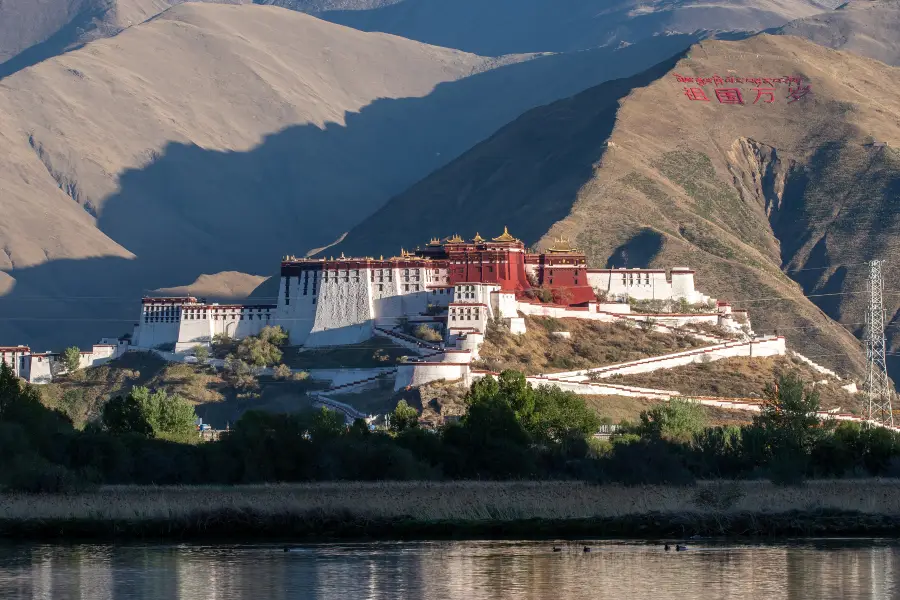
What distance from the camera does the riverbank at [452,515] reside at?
192ft

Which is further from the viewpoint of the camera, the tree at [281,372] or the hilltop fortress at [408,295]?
the hilltop fortress at [408,295]

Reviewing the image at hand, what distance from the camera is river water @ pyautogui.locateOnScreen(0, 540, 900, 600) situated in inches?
1939

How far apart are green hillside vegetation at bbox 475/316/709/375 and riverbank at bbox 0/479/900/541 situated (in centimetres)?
5985

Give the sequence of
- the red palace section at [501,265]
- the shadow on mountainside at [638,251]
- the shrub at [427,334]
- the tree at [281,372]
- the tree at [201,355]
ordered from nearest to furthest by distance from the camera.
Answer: the shrub at [427,334] < the tree at [281,372] < the tree at [201,355] < the red palace section at [501,265] < the shadow on mountainside at [638,251]

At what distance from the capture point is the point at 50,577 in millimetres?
51750

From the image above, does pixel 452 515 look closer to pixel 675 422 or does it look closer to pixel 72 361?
pixel 675 422

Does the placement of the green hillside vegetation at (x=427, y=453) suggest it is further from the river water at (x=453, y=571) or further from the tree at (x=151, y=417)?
the river water at (x=453, y=571)

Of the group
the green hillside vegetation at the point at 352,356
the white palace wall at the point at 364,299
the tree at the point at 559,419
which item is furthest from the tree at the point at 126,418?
the white palace wall at the point at 364,299

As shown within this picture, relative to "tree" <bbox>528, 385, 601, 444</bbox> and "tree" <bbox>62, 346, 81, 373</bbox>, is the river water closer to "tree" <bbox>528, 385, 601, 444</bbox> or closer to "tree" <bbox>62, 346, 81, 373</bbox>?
"tree" <bbox>528, 385, 601, 444</bbox>

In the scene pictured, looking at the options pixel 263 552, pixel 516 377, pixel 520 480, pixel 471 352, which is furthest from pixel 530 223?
pixel 263 552

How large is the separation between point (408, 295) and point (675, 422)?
43.4 m

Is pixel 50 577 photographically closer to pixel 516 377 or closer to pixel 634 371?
pixel 516 377

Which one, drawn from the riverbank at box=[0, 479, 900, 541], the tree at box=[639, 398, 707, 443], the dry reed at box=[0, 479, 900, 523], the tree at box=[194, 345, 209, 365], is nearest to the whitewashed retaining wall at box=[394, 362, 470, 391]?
the tree at box=[639, 398, 707, 443]

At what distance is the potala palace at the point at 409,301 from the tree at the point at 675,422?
92.7 feet
